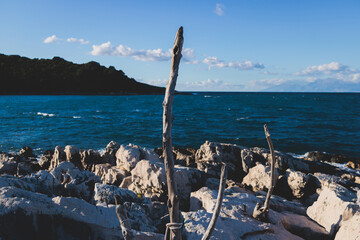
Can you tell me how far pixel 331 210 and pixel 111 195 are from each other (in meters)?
4.98

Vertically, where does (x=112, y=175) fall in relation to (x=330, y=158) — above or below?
→ above

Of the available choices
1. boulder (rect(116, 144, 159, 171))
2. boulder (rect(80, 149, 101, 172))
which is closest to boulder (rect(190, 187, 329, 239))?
boulder (rect(116, 144, 159, 171))

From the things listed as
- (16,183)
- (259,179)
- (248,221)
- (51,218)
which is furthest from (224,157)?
(51,218)

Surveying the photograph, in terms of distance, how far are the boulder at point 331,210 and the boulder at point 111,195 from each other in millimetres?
4263

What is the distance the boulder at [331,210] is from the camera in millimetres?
5383

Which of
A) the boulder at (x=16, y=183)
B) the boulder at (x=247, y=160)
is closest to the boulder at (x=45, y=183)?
the boulder at (x=16, y=183)

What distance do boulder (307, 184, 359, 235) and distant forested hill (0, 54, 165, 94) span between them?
122 meters

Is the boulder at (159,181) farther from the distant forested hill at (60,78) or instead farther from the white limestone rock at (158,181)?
the distant forested hill at (60,78)

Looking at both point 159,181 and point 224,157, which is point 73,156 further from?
point 224,157

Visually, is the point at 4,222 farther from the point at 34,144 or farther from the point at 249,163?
the point at 34,144

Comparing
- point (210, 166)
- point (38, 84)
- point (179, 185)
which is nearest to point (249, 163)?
point (210, 166)

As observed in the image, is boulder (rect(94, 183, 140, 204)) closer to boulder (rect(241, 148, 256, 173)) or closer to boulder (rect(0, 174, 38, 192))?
boulder (rect(0, 174, 38, 192))

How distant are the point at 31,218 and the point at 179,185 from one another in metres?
4.30

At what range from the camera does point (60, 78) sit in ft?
406
